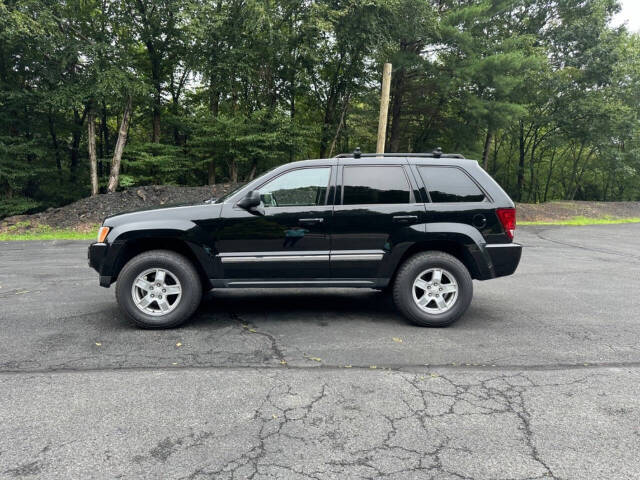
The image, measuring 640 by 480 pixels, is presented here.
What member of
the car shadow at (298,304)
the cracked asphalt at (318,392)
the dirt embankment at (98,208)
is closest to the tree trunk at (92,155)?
the dirt embankment at (98,208)

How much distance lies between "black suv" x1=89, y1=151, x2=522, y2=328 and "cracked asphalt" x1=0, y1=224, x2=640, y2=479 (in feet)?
1.50

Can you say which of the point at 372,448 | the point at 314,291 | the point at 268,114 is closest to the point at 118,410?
the point at 372,448

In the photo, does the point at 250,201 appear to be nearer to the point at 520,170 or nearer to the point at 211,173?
the point at 211,173

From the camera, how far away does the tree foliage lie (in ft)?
57.2

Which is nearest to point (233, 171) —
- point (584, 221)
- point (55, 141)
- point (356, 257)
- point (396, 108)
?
point (55, 141)

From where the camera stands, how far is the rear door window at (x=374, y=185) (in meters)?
4.63

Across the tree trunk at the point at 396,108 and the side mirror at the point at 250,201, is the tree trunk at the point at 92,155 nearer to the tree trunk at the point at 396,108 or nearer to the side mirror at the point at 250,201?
the tree trunk at the point at 396,108

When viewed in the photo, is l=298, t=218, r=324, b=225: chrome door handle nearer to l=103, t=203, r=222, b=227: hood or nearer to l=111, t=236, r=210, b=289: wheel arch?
l=103, t=203, r=222, b=227: hood

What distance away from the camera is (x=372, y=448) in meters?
2.43

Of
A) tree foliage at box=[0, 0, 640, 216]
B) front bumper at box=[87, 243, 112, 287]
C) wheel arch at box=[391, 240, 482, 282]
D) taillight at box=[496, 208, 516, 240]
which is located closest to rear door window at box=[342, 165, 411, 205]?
wheel arch at box=[391, 240, 482, 282]

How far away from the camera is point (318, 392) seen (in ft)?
10.1

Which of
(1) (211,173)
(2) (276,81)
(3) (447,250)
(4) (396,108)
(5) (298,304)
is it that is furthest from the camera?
(4) (396,108)

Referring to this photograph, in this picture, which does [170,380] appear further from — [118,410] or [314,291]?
[314,291]

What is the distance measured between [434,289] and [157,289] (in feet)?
10.1
